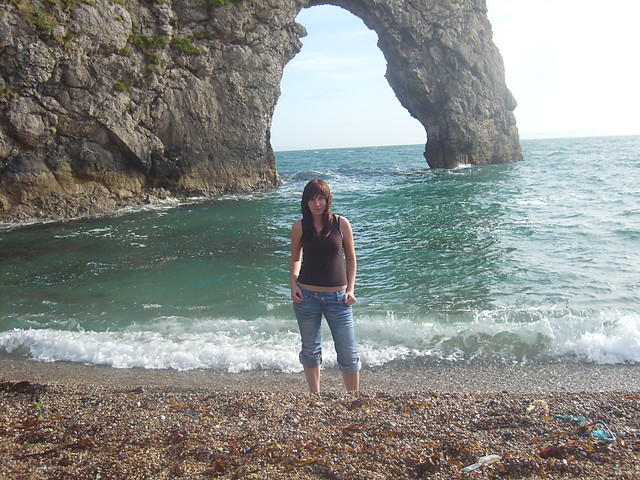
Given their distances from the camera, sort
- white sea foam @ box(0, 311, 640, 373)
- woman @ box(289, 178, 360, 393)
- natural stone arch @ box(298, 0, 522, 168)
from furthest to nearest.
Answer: natural stone arch @ box(298, 0, 522, 168), white sea foam @ box(0, 311, 640, 373), woman @ box(289, 178, 360, 393)

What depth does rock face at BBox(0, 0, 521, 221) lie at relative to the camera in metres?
20.4

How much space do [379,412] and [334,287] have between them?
1.29 metres

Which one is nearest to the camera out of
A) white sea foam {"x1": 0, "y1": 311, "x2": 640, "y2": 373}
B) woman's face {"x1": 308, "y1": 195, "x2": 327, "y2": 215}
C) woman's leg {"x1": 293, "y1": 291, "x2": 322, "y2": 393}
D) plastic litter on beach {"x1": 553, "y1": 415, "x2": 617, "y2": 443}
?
plastic litter on beach {"x1": 553, "y1": 415, "x2": 617, "y2": 443}

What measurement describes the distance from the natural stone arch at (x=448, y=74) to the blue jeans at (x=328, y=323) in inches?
1337

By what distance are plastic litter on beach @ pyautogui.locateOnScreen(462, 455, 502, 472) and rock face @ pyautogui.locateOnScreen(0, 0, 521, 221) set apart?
22.1 metres

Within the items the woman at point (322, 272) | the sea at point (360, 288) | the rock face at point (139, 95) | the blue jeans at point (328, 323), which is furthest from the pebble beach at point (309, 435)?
the rock face at point (139, 95)

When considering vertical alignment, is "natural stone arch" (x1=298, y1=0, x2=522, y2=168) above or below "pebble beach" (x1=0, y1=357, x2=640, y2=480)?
above

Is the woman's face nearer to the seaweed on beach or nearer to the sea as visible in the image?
the seaweed on beach

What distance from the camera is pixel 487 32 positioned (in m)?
42.0

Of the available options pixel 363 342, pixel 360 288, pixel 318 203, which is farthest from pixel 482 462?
pixel 360 288

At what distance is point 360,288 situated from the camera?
415 inches

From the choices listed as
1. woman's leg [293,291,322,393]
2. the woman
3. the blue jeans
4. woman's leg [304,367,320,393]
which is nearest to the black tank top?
the woman

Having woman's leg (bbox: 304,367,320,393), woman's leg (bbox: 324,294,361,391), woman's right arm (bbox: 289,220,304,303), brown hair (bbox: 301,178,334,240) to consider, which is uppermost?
brown hair (bbox: 301,178,334,240)

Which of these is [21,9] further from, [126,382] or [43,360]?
[126,382]
